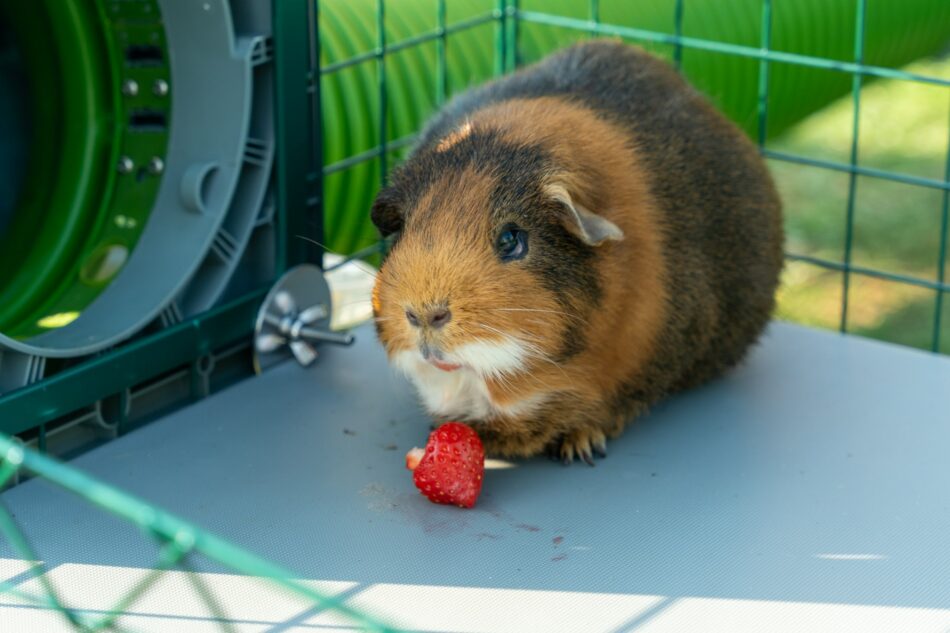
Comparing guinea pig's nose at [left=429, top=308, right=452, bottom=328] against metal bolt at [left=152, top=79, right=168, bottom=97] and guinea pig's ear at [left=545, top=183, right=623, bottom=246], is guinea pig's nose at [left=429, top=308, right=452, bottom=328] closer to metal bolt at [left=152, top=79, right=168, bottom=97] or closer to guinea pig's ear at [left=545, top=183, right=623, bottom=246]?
guinea pig's ear at [left=545, top=183, right=623, bottom=246]

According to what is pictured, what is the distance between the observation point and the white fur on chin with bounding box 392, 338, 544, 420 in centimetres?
225

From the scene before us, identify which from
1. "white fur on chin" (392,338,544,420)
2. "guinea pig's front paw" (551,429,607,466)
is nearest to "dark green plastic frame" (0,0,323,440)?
→ "white fur on chin" (392,338,544,420)

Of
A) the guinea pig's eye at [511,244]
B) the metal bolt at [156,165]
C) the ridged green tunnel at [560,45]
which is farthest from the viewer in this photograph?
the ridged green tunnel at [560,45]

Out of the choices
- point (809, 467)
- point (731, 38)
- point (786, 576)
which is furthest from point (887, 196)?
point (786, 576)

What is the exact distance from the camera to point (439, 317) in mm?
2199

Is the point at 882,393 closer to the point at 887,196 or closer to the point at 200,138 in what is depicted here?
the point at 200,138

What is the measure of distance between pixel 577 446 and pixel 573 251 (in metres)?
0.42

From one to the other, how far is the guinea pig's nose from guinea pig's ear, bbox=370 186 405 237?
29cm

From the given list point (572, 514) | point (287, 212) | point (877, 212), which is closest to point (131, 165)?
point (287, 212)

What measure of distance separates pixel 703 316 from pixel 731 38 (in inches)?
76.8

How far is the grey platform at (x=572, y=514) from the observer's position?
2.09 meters

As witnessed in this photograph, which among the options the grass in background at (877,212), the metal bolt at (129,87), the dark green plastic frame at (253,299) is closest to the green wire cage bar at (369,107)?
the dark green plastic frame at (253,299)

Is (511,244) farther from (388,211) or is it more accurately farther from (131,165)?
(131,165)

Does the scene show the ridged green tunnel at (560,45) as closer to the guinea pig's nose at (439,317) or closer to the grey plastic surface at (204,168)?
the grey plastic surface at (204,168)
